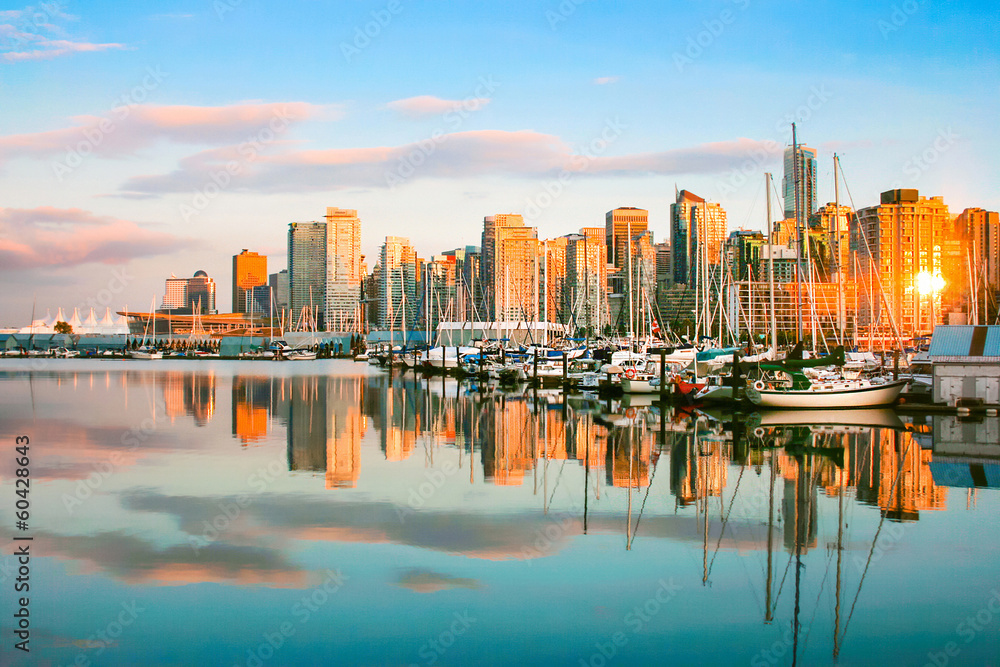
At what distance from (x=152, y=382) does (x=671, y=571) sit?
248 ft

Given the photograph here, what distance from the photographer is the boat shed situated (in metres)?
44.1

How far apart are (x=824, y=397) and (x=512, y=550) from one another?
3476 cm

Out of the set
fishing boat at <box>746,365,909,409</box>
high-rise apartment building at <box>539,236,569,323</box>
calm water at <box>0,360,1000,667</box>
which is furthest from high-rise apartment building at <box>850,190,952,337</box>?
calm water at <box>0,360,1000,667</box>

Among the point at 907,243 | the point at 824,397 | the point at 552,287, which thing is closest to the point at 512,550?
the point at 824,397

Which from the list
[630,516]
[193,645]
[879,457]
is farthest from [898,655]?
[879,457]

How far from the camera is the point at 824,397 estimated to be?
47.6 meters

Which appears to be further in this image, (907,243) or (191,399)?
(907,243)

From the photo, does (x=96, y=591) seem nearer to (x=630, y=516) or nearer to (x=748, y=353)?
(x=630, y=516)

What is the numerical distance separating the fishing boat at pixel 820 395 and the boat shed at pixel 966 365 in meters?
2.59

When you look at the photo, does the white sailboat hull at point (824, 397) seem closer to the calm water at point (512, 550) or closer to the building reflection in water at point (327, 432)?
the calm water at point (512, 550)

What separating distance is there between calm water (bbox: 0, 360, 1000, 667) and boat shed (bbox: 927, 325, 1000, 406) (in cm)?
937

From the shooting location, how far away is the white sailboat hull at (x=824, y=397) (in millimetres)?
47281

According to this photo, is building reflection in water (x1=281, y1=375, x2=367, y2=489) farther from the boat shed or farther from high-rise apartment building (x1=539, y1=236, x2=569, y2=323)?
high-rise apartment building (x1=539, y1=236, x2=569, y2=323)

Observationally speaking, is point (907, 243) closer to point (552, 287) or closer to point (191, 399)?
point (552, 287)
